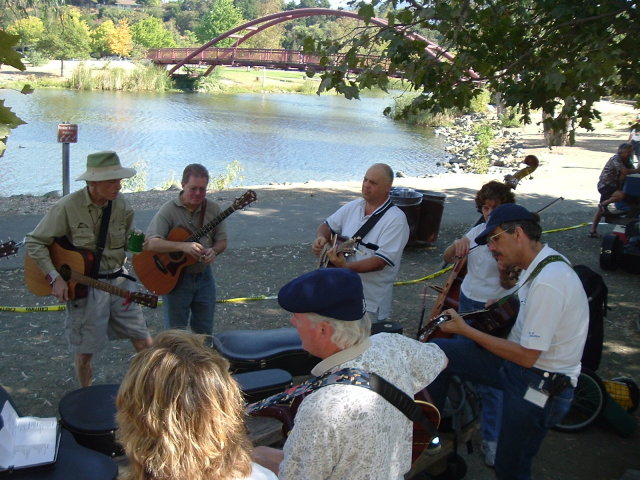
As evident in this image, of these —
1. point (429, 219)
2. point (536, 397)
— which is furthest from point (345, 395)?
point (429, 219)

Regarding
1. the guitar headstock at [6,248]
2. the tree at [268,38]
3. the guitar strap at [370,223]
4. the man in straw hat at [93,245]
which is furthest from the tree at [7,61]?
the tree at [268,38]

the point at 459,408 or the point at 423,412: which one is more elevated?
→ the point at 423,412

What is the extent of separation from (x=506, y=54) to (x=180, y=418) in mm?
5624

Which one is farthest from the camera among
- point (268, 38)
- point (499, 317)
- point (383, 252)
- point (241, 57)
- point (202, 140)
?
point (268, 38)

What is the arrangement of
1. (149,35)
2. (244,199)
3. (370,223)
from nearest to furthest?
(370,223)
(244,199)
(149,35)

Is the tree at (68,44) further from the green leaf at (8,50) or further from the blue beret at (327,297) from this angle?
the blue beret at (327,297)

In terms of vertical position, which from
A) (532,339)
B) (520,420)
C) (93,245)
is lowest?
(520,420)

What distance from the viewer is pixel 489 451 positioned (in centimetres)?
418

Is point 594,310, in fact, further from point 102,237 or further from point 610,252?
point 610,252

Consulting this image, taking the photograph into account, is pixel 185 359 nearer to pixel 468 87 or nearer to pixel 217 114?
pixel 468 87

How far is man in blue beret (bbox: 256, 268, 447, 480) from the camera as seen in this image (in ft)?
6.72

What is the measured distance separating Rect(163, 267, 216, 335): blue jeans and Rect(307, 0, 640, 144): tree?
6.28ft

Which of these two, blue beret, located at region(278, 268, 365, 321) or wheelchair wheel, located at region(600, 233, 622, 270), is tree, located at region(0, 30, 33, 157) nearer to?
blue beret, located at region(278, 268, 365, 321)

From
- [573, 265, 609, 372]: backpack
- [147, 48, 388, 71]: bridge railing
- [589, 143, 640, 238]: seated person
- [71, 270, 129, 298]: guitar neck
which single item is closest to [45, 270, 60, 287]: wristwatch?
[71, 270, 129, 298]: guitar neck
